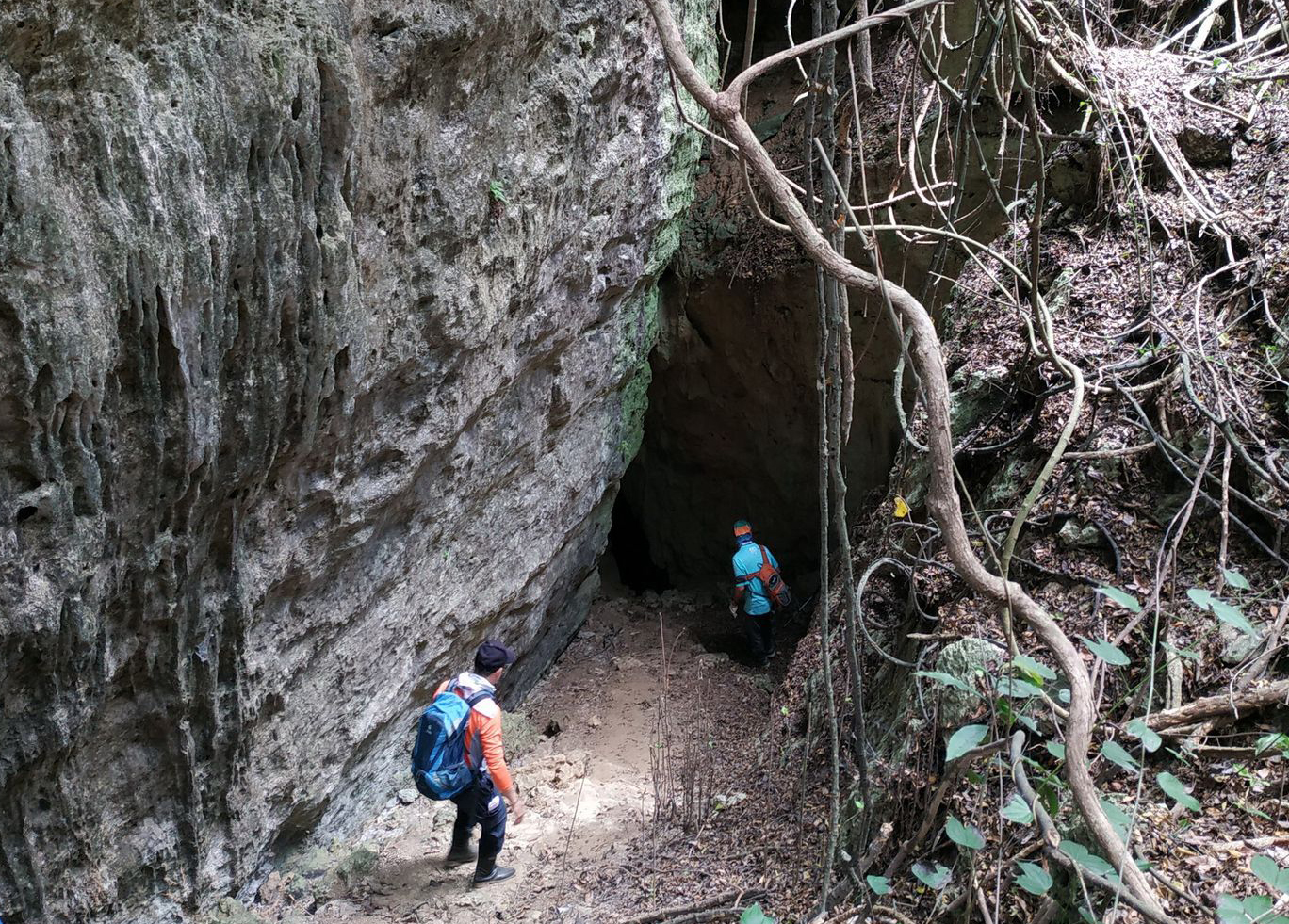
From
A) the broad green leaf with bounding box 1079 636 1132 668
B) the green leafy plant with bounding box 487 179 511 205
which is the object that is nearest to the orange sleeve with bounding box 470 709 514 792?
the green leafy plant with bounding box 487 179 511 205

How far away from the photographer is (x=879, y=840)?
10.3ft

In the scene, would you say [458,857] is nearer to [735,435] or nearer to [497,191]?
[497,191]

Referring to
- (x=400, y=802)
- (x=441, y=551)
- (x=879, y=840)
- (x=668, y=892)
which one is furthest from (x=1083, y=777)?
(x=400, y=802)

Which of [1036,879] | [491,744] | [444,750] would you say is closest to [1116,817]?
[1036,879]

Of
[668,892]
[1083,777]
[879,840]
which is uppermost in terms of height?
[1083,777]

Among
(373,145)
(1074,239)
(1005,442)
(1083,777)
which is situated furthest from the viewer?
(1074,239)

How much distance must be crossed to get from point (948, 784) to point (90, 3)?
345 cm

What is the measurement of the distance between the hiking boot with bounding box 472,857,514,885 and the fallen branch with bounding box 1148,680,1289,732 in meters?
2.99

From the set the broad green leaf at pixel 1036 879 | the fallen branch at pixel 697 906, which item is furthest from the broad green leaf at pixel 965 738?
the fallen branch at pixel 697 906

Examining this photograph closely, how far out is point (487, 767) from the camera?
4.19 metres

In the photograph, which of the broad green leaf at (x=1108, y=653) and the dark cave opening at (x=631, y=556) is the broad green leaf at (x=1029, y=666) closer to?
the broad green leaf at (x=1108, y=653)

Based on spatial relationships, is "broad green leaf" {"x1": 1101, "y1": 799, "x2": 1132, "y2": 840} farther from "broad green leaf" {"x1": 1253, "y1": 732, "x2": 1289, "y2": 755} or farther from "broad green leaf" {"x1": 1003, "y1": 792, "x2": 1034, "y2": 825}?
"broad green leaf" {"x1": 1253, "y1": 732, "x2": 1289, "y2": 755}

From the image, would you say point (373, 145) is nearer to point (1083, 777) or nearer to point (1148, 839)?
point (1083, 777)

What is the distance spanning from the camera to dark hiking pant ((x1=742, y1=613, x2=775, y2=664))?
26.0 ft
